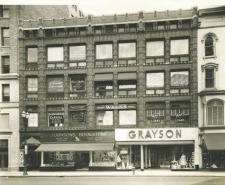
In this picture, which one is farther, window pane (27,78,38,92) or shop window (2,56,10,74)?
shop window (2,56,10,74)

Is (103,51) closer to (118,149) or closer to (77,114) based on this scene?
(77,114)

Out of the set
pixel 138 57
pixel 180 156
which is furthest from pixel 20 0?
pixel 180 156

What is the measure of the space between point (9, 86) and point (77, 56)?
7311 millimetres

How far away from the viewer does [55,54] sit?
1545 inches

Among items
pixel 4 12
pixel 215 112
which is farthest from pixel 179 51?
pixel 4 12

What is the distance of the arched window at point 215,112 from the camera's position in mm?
34781

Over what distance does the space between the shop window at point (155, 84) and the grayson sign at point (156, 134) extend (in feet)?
11.3

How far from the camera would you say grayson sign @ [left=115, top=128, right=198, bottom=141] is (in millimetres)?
36219

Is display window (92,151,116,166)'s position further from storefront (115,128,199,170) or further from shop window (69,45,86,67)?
shop window (69,45,86,67)

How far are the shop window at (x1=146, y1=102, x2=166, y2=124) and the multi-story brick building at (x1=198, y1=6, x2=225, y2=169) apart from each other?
3469mm

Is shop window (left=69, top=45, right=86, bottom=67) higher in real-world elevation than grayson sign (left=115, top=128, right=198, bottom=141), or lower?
higher

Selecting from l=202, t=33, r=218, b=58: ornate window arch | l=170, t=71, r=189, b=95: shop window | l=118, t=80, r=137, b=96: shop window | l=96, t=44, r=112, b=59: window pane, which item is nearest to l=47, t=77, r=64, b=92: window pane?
l=96, t=44, r=112, b=59: window pane

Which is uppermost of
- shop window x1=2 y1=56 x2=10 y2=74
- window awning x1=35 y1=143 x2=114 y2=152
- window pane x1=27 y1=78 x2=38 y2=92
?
shop window x1=2 y1=56 x2=10 y2=74

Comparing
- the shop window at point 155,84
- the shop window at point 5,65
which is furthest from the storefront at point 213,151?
the shop window at point 5,65
